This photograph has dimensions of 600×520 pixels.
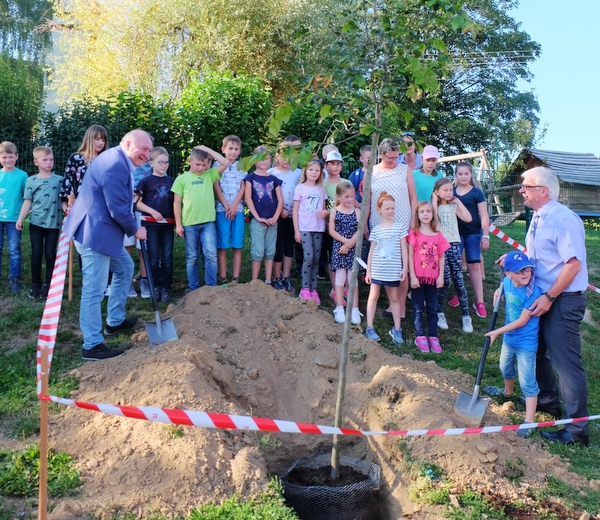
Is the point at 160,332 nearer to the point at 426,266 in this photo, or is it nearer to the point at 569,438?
the point at 426,266

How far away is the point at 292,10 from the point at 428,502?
71.0 feet

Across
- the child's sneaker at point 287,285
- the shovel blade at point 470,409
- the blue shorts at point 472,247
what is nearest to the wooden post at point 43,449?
the shovel blade at point 470,409

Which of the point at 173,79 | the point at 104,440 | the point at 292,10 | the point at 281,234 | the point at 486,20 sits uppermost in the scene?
the point at 486,20

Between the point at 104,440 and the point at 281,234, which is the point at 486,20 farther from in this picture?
the point at 104,440

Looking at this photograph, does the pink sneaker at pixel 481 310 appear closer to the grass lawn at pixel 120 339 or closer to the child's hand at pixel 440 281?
the grass lawn at pixel 120 339

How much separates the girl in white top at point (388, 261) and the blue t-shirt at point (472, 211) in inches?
46.5

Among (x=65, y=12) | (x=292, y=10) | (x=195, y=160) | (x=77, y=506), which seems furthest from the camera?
(x=65, y=12)

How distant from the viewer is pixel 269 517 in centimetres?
386

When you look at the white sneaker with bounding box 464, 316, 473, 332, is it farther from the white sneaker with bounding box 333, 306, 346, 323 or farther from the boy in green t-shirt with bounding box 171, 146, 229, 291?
the boy in green t-shirt with bounding box 171, 146, 229, 291

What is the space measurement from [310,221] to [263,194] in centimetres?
71

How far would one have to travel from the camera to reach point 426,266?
7293 millimetres

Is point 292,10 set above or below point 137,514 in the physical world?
above

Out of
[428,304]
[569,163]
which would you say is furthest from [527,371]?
[569,163]

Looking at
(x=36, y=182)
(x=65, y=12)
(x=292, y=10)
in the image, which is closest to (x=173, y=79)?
(x=292, y=10)
